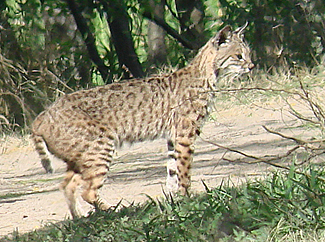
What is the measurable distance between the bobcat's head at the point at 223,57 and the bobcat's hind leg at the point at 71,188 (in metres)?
1.82

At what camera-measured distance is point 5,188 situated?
798 cm

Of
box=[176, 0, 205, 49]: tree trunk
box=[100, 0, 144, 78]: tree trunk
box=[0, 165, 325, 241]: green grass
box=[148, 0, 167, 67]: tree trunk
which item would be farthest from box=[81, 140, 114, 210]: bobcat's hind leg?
box=[176, 0, 205, 49]: tree trunk

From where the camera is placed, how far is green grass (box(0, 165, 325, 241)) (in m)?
4.25

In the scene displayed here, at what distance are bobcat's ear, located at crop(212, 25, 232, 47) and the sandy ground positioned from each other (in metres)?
1.07

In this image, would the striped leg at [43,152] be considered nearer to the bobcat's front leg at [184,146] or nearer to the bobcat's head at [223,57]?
the bobcat's front leg at [184,146]

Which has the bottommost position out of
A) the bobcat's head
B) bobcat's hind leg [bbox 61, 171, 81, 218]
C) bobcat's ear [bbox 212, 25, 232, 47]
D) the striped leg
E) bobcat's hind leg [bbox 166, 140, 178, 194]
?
bobcat's hind leg [bbox 166, 140, 178, 194]

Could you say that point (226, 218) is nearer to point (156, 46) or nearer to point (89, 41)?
point (89, 41)

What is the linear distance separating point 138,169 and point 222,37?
5.97 feet

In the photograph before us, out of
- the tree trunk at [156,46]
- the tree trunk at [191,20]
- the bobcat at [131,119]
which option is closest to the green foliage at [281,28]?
the tree trunk at [191,20]

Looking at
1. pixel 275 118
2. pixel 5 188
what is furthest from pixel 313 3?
pixel 5 188

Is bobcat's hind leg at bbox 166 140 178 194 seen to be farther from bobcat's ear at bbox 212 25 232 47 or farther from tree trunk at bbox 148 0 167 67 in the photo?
tree trunk at bbox 148 0 167 67

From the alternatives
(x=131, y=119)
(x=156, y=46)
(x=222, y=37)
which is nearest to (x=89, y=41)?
(x=156, y=46)

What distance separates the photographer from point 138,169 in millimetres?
8195

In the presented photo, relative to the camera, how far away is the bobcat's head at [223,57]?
24.4ft
